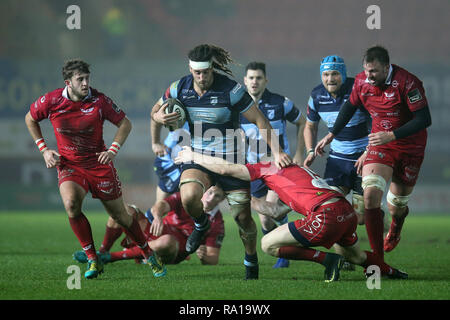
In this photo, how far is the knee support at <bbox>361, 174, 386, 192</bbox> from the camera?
20.4 ft

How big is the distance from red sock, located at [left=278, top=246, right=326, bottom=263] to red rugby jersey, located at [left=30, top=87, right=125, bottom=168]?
82.0 inches

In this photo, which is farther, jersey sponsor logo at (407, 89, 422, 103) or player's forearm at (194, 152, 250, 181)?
jersey sponsor logo at (407, 89, 422, 103)

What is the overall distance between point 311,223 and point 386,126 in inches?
70.4

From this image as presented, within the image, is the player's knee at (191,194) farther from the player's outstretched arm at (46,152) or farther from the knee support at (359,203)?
the knee support at (359,203)

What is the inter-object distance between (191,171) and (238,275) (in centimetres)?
116

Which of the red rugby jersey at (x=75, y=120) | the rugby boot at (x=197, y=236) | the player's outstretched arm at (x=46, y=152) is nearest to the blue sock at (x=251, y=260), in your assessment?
the rugby boot at (x=197, y=236)

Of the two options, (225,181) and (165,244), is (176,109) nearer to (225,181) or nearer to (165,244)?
(225,181)

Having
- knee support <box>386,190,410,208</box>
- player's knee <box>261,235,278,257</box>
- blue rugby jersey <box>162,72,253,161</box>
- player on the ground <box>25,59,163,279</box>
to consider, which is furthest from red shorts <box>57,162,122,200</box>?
knee support <box>386,190,410,208</box>

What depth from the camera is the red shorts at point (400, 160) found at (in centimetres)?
648

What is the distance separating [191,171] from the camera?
612cm

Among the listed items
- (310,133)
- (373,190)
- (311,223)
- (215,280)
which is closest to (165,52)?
(310,133)

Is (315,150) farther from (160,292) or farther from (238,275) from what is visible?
(160,292)

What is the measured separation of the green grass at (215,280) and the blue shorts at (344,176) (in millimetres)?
952

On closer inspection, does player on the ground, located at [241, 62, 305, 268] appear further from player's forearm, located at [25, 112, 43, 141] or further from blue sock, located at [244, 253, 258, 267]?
player's forearm, located at [25, 112, 43, 141]
